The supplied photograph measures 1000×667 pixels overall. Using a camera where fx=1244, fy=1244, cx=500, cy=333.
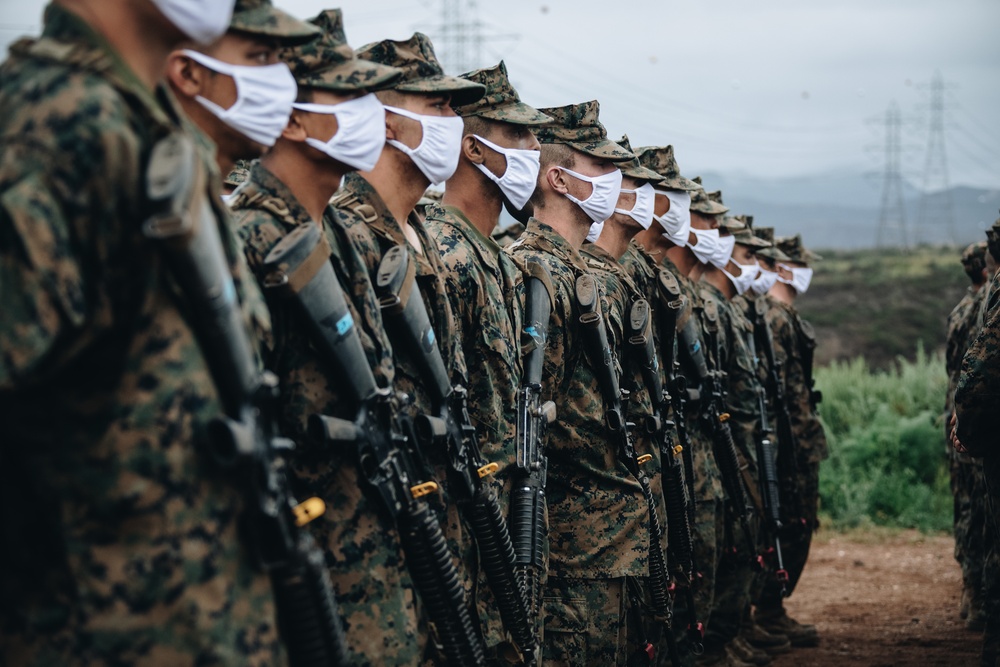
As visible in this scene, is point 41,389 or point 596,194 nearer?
point 41,389

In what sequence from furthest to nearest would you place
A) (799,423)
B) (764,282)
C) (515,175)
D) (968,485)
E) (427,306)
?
(764,282), (799,423), (968,485), (515,175), (427,306)

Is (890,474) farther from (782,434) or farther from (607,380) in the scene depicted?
(607,380)

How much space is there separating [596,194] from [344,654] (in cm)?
410

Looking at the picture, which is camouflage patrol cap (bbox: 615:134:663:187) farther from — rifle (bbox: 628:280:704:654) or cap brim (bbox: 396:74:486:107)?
cap brim (bbox: 396:74:486:107)

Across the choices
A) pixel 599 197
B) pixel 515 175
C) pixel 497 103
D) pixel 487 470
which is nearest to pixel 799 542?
pixel 599 197

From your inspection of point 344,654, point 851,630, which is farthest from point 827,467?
point 344,654

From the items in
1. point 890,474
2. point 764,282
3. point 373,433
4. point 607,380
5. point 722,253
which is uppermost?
point 373,433

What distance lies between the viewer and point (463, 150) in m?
5.36

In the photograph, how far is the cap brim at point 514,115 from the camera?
537 cm

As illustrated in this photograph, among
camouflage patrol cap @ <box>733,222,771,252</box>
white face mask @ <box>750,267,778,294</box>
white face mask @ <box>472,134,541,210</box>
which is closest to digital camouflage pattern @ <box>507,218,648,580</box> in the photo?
white face mask @ <box>472,134,541,210</box>

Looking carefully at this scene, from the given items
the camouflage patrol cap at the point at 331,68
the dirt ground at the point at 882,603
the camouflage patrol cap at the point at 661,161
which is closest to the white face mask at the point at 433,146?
the camouflage patrol cap at the point at 331,68

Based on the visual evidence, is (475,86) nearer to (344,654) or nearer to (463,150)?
(463,150)

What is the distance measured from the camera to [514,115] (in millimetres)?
Answer: 5398

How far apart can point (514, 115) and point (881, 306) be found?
104 ft
